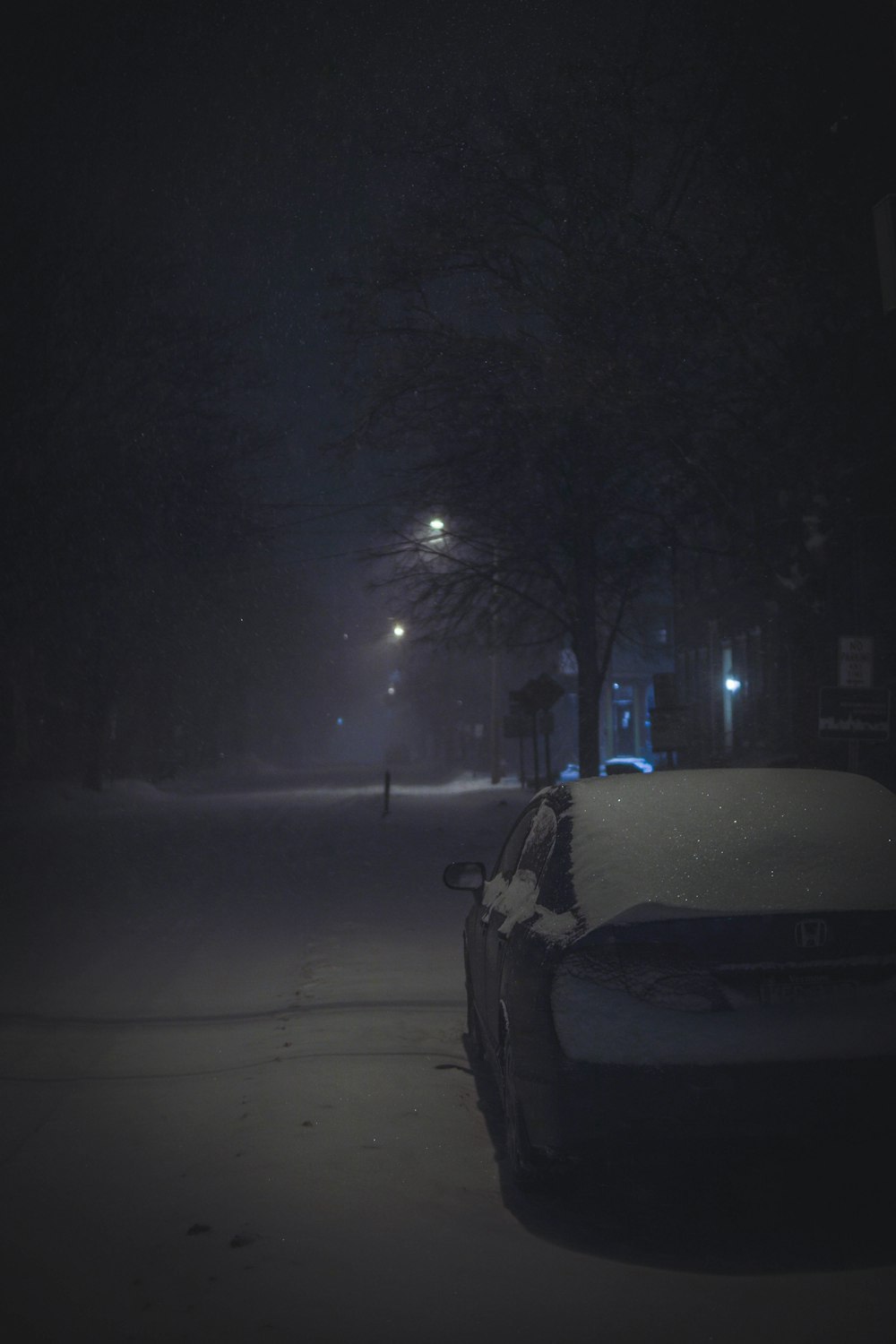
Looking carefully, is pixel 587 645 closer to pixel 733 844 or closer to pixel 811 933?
pixel 733 844

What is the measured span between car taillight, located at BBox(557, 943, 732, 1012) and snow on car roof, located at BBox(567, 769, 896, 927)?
123 millimetres

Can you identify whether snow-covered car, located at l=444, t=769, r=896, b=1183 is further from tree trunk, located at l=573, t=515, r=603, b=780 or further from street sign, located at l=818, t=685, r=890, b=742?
tree trunk, located at l=573, t=515, r=603, b=780

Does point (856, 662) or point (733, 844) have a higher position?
point (856, 662)

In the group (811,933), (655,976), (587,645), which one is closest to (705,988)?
(655,976)

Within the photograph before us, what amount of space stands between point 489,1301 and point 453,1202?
39.9 inches

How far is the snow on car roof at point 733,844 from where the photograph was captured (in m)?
4.88

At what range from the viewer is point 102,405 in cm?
2747

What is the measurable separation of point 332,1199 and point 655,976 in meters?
1.52

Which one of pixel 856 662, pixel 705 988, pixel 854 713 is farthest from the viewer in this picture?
pixel 856 662

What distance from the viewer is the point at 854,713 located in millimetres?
12234

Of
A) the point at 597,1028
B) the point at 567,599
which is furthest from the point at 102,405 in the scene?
the point at 597,1028

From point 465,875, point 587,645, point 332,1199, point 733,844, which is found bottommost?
point 332,1199

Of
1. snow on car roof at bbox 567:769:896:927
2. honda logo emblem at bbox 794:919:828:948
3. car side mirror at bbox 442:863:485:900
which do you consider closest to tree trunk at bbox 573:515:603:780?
car side mirror at bbox 442:863:485:900

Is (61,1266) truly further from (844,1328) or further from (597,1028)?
(844,1328)
